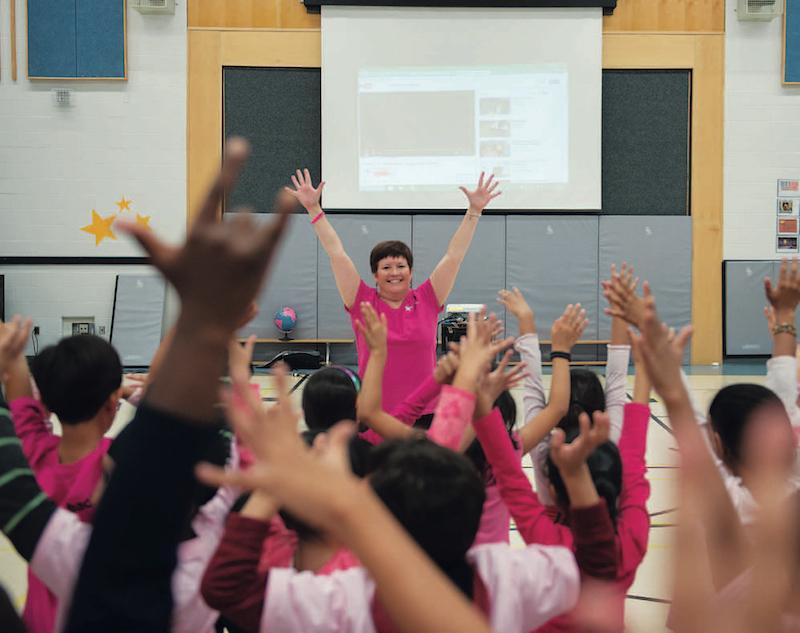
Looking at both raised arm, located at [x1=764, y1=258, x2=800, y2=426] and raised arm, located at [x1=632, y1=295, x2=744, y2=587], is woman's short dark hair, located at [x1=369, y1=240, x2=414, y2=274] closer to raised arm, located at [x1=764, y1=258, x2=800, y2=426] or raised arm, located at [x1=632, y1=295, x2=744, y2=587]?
raised arm, located at [x1=764, y1=258, x2=800, y2=426]

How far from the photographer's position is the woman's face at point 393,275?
2873 mm

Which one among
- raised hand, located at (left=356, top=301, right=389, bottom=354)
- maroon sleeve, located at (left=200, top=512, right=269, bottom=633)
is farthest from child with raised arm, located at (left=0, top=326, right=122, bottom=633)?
raised hand, located at (left=356, top=301, right=389, bottom=354)

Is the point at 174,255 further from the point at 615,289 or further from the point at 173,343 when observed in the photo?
the point at 615,289

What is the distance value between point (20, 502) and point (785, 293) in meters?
1.62

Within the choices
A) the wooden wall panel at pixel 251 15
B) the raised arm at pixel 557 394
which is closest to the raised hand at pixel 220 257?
the raised arm at pixel 557 394

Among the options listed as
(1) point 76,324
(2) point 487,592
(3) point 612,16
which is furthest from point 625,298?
(1) point 76,324

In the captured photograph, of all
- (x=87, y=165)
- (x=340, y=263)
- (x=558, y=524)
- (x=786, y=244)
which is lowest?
(x=558, y=524)

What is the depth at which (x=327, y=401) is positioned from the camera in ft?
6.08

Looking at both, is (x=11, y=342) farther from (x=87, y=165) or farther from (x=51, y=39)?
(x=51, y=39)

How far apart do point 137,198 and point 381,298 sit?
22.2ft

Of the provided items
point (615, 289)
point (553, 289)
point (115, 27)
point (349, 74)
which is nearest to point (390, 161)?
point (349, 74)

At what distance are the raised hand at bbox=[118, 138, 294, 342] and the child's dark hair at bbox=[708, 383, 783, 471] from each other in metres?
1.06

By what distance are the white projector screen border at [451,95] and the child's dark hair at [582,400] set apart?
675cm

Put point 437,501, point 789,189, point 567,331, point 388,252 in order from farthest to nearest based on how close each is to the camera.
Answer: point 789,189
point 388,252
point 567,331
point 437,501
